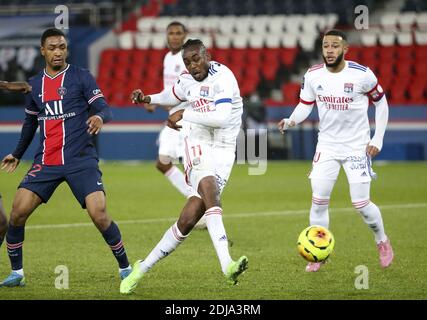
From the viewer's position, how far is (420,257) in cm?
1102

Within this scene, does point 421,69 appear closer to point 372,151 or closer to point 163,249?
point 372,151

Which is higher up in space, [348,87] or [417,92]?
[348,87]

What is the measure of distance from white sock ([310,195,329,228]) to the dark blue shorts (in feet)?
8.30

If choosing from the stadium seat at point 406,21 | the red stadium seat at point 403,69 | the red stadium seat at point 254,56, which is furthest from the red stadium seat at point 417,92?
the red stadium seat at point 254,56

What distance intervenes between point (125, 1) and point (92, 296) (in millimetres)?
23935

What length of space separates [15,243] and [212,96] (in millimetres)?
2252

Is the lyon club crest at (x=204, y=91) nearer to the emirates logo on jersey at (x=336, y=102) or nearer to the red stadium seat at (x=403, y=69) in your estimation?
the emirates logo on jersey at (x=336, y=102)

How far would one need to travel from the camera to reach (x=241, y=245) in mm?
12125

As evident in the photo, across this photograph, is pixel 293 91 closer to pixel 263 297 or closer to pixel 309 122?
pixel 309 122

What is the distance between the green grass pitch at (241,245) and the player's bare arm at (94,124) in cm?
143

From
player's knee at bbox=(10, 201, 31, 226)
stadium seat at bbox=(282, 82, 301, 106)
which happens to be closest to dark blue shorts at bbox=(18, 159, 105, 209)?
player's knee at bbox=(10, 201, 31, 226)

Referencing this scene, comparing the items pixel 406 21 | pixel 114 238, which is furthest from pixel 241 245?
pixel 406 21

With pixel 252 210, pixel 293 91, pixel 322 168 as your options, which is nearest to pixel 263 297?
pixel 322 168

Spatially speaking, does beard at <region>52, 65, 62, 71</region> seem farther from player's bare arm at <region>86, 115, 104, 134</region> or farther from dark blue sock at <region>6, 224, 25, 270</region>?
dark blue sock at <region>6, 224, 25, 270</region>
